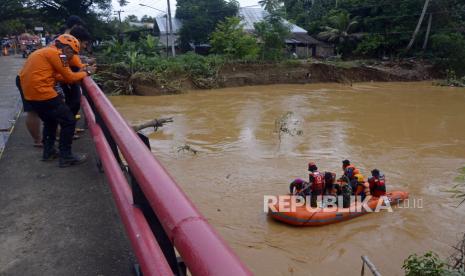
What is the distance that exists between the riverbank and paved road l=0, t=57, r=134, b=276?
1833 cm

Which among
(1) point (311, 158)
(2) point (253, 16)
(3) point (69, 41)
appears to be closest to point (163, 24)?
(2) point (253, 16)

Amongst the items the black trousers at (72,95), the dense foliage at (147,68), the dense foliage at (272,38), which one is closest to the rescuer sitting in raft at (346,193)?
the black trousers at (72,95)

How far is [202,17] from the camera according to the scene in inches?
1180

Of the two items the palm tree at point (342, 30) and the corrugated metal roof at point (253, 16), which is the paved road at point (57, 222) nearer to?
the palm tree at point (342, 30)

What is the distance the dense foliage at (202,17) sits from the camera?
30.2 m

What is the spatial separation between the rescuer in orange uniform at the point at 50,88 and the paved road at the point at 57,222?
0.18m

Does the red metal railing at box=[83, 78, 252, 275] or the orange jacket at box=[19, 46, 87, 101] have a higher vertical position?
the orange jacket at box=[19, 46, 87, 101]

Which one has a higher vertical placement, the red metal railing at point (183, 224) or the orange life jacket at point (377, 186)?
the red metal railing at point (183, 224)

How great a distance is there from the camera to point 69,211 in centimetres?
228

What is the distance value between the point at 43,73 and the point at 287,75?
23651 mm

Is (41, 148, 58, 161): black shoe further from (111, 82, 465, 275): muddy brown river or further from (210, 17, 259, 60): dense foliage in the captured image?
(210, 17, 259, 60): dense foliage

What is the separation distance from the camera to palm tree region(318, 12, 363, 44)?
105 feet

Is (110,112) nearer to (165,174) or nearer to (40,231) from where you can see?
(40,231)

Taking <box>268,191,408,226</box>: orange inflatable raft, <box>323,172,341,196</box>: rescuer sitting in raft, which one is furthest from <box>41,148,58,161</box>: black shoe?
<box>323,172,341,196</box>: rescuer sitting in raft
